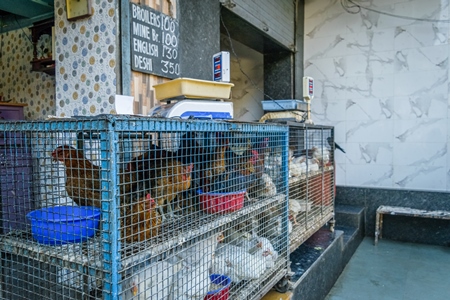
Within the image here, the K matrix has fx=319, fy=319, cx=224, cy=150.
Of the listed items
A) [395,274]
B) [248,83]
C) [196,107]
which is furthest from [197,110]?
[248,83]

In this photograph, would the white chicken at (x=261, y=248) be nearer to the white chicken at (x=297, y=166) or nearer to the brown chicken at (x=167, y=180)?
the brown chicken at (x=167, y=180)

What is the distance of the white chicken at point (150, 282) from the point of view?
102cm

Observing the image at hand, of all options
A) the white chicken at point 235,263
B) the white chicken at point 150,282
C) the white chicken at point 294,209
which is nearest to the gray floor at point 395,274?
the white chicken at point 294,209

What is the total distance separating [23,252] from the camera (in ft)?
3.60

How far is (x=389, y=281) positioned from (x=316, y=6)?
142 inches

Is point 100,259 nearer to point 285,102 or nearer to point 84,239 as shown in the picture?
point 84,239

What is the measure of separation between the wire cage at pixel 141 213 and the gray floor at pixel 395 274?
4.10ft

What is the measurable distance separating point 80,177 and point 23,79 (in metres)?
3.03

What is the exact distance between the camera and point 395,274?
2.99m

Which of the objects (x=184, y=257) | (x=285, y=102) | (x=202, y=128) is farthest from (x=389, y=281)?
(x=202, y=128)

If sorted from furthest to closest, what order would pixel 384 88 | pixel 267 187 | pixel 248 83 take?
pixel 248 83, pixel 384 88, pixel 267 187

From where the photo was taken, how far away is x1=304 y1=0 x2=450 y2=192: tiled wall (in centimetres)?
386

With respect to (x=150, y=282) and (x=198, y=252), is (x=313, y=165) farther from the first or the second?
(x=150, y=282)

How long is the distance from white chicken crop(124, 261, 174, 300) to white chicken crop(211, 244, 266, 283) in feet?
1.10
